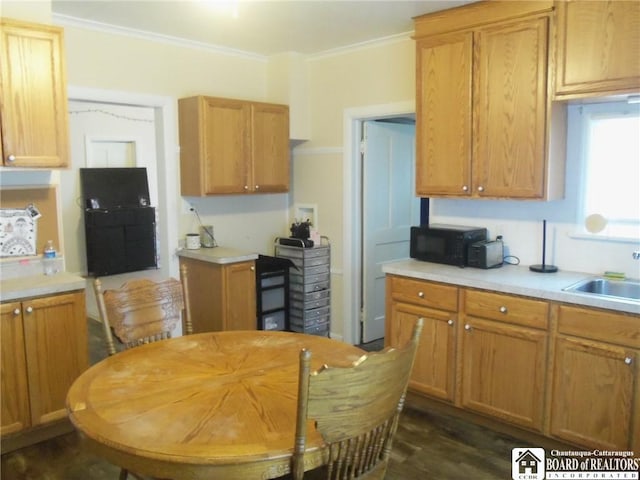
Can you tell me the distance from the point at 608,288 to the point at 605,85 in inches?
43.6

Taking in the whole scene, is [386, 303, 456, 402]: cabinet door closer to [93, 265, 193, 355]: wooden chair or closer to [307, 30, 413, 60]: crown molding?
[93, 265, 193, 355]: wooden chair

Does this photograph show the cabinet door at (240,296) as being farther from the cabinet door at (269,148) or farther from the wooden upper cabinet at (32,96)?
the wooden upper cabinet at (32,96)

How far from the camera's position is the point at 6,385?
2.82 metres

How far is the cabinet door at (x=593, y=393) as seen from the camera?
2572 millimetres

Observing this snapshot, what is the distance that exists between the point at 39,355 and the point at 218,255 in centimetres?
142

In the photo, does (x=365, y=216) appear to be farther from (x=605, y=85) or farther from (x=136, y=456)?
(x=136, y=456)

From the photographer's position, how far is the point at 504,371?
301cm

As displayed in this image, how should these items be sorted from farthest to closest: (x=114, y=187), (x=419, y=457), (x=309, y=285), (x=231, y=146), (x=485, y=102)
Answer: (x=114, y=187), (x=309, y=285), (x=231, y=146), (x=485, y=102), (x=419, y=457)

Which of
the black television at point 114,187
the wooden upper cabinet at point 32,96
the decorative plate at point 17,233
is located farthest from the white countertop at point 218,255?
the black television at point 114,187

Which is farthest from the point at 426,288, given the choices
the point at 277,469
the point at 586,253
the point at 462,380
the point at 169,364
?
the point at 277,469

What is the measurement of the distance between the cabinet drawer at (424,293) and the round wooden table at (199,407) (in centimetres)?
110

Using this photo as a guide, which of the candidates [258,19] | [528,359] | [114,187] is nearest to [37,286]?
[258,19]

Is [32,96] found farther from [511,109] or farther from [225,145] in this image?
[511,109]

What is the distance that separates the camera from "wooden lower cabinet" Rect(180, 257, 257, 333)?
3.99m
